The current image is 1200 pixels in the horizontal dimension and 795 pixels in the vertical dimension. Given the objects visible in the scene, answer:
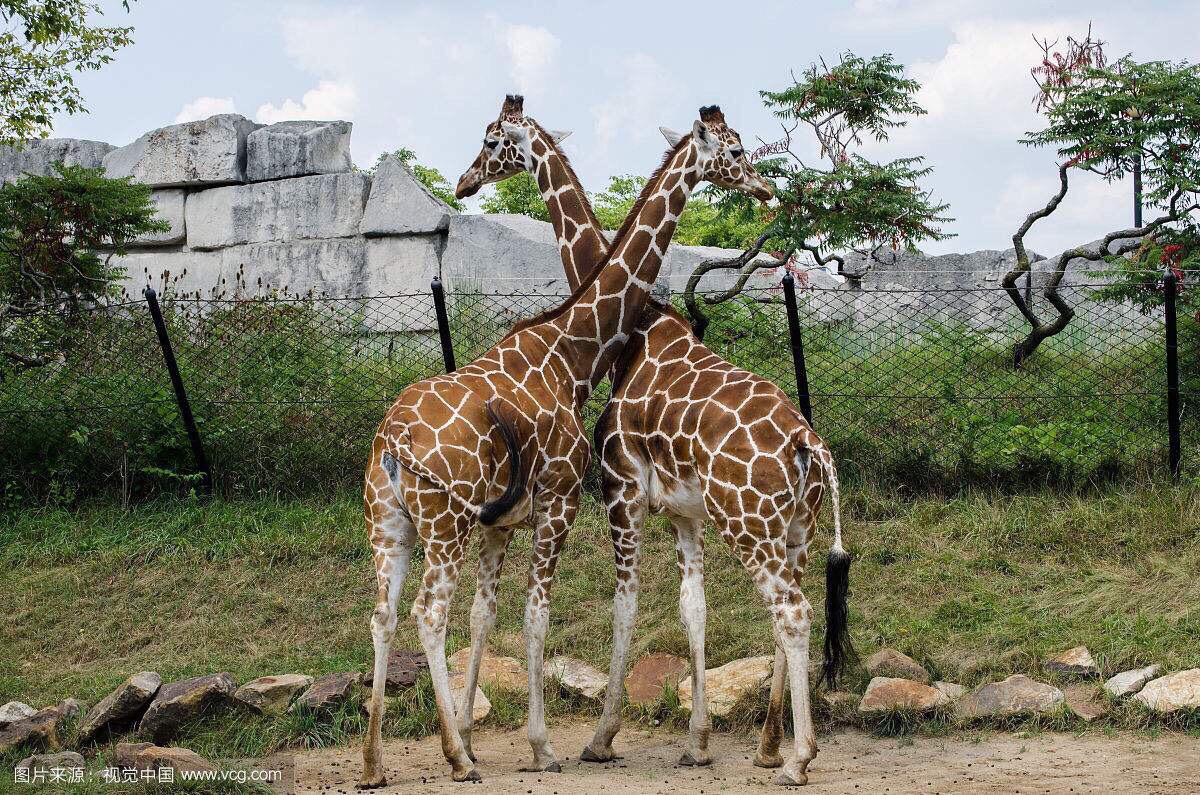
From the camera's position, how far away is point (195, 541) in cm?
912

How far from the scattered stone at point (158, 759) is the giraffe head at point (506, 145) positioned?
135 inches

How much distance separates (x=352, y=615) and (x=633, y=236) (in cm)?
358

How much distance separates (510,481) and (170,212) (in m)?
12.7

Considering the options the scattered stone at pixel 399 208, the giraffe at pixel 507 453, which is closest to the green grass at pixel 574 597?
the giraffe at pixel 507 453

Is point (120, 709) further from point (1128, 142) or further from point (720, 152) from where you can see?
point (1128, 142)

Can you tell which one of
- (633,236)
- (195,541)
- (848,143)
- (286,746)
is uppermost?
(848,143)

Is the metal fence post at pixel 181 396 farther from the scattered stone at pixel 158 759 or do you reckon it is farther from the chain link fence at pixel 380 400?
the scattered stone at pixel 158 759

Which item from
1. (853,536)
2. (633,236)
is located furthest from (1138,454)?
(633,236)

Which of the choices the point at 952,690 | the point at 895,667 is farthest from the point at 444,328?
the point at 952,690

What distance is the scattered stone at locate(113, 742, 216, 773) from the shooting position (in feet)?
16.3

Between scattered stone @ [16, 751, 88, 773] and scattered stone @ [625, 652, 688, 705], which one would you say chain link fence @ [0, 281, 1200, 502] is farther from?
scattered stone @ [16, 751, 88, 773]

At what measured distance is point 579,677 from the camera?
6691 mm

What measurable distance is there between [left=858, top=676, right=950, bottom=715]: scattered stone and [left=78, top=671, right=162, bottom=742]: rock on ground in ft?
12.3

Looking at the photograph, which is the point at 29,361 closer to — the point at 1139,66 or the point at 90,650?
the point at 90,650
